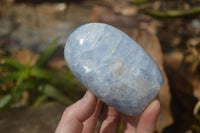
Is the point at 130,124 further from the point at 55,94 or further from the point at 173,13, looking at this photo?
the point at 173,13

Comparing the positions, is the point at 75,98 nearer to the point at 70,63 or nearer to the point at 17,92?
the point at 17,92

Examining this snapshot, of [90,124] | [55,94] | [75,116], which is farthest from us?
[55,94]

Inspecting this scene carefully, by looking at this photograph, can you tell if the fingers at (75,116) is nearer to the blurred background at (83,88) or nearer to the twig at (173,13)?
the blurred background at (83,88)

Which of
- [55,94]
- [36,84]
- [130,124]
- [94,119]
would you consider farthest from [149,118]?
[36,84]

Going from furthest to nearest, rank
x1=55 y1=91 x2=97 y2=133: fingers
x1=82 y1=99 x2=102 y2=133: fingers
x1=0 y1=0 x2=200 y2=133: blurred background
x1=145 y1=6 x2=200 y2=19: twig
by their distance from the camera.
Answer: x1=145 y1=6 x2=200 y2=19: twig, x1=0 y1=0 x2=200 y2=133: blurred background, x1=82 y1=99 x2=102 y2=133: fingers, x1=55 y1=91 x2=97 y2=133: fingers

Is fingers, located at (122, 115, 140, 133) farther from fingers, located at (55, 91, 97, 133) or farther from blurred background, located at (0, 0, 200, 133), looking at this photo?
blurred background, located at (0, 0, 200, 133)

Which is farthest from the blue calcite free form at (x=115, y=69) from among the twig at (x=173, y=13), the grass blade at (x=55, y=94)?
the twig at (x=173, y=13)

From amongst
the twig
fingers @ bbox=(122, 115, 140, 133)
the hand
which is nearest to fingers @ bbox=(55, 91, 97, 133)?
the hand
